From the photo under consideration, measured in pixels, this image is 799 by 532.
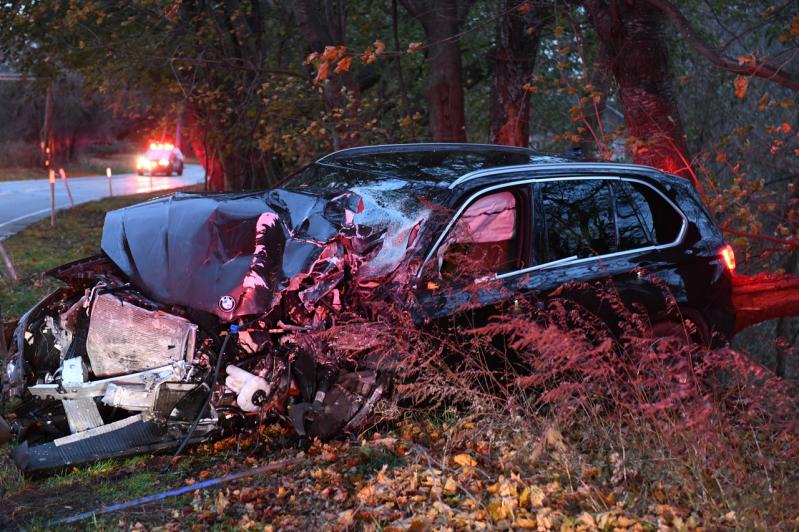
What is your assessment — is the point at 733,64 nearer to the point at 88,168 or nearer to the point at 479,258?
the point at 479,258

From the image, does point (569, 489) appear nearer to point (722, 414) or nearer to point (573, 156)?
point (722, 414)

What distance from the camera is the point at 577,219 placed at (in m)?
5.71

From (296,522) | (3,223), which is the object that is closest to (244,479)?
(296,522)

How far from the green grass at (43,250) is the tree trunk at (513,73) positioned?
6184mm

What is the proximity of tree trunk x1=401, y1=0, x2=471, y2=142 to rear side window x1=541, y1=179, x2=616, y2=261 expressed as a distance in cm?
565

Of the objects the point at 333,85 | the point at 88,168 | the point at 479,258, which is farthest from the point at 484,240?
the point at 88,168

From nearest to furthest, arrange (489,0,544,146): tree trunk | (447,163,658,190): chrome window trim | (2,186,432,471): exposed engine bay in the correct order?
1. (2,186,432,471): exposed engine bay
2. (447,163,658,190): chrome window trim
3. (489,0,544,146): tree trunk

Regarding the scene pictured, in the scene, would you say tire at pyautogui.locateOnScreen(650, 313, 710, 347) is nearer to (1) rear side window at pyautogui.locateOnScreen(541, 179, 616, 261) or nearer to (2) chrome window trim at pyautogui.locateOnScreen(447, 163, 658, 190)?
(1) rear side window at pyautogui.locateOnScreen(541, 179, 616, 261)

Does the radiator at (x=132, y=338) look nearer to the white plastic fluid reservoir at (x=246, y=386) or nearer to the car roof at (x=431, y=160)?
the white plastic fluid reservoir at (x=246, y=386)

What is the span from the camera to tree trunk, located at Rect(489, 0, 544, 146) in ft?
38.2

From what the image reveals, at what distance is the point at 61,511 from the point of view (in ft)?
14.0

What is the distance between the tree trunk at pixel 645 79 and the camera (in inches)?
342

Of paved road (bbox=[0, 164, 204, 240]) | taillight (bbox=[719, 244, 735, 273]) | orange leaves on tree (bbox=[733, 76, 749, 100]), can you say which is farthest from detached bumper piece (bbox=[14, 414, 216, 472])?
paved road (bbox=[0, 164, 204, 240])

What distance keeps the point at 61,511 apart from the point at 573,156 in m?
4.27
